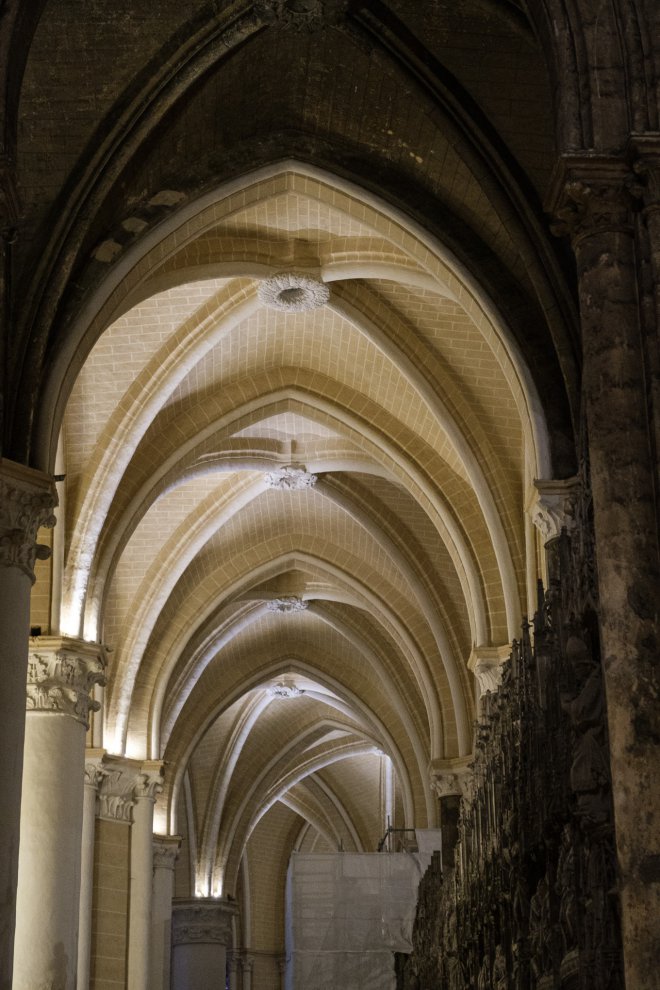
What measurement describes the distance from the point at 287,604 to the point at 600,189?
1421 cm

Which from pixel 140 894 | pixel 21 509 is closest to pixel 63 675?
pixel 21 509

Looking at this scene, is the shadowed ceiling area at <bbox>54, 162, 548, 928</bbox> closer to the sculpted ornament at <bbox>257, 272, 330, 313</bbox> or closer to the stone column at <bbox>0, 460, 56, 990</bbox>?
the sculpted ornament at <bbox>257, 272, 330, 313</bbox>

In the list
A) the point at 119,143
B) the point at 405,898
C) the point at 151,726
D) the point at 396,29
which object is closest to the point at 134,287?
the point at 119,143

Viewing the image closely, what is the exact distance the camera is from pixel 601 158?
7387 millimetres

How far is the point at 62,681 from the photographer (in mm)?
13594

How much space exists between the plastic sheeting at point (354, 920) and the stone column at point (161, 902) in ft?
9.78

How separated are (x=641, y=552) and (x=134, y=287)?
6.29m

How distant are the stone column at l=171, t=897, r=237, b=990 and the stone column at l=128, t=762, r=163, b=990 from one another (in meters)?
9.50

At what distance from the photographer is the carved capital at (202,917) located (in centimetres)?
2781

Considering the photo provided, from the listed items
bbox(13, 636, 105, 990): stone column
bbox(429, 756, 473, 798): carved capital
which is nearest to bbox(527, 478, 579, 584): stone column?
bbox(13, 636, 105, 990): stone column

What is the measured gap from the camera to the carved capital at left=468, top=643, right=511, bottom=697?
47.0 feet

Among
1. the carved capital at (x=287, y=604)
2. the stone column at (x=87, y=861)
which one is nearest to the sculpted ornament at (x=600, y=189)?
the stone column at (x=87, y=861)

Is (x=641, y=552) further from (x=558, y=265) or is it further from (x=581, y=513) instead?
(x=558, y=265)

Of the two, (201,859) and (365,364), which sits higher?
(365,364)
